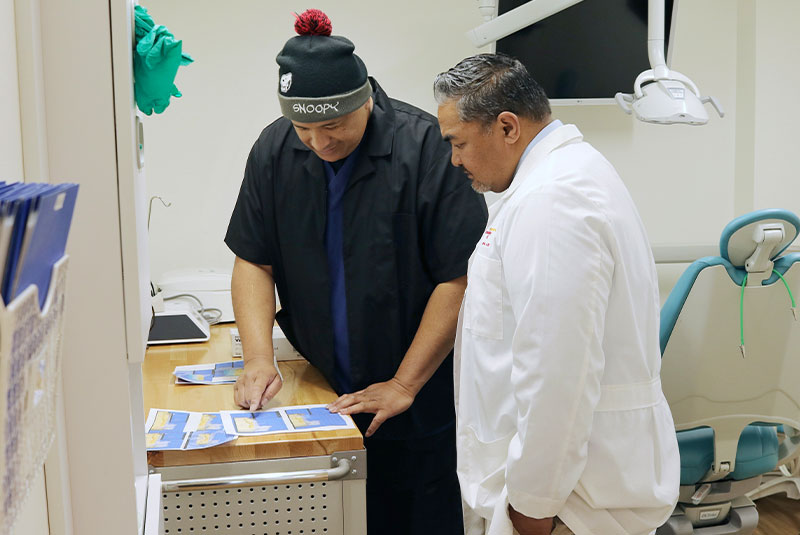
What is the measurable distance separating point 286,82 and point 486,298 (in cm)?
75

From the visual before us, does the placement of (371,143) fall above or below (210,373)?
above

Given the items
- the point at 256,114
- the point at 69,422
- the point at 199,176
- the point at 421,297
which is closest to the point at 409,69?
the point at 256,114

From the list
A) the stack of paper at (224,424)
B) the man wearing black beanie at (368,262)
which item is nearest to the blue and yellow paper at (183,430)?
the stack of paper at (224,424)

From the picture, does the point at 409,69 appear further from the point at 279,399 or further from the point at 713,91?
the point at 279,399

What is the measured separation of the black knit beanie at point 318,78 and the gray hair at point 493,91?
0.37 meters

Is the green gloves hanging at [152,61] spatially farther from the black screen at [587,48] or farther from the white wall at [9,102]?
the black screen at [587,48]

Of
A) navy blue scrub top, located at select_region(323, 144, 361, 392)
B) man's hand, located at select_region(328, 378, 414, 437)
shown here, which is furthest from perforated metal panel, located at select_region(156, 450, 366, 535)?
navy blue scrub top, located at select_region(323, 144, 361, 392)

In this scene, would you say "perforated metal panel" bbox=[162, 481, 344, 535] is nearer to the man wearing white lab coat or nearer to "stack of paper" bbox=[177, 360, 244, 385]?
the man wearing white lab coat

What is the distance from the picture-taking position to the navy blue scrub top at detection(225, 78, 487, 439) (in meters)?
1.99

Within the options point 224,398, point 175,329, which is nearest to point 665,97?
point 224,398

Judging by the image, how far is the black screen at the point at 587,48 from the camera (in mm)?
3158

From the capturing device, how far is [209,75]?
3029 millimetres

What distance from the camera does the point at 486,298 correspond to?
4.94 feet

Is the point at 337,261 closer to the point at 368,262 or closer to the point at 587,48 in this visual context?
the point at 368,262
